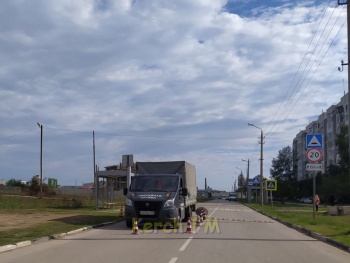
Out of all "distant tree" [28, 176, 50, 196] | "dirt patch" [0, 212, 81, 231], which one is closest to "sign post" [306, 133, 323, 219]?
"dirt patch" [0, 212, 81, 231]

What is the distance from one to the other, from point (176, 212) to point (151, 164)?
15.2 ft

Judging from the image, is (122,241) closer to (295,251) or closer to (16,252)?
(16,252)

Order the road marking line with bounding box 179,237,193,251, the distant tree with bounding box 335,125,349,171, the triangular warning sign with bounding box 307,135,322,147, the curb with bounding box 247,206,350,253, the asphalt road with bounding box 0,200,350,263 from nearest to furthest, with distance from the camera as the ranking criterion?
the asphalt road with bounding box 0,200,350,263 < the road marking line with bounding box 179,237,193,251 < the curb with bounding box 247,206,350,253 < the triangular warning sign with bounding box 307,135,322,147 < the distant tree with bounding box 335,125,349,171

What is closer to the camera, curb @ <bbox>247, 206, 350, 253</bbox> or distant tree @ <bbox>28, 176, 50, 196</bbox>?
curb @ <bbox>247, 206, 350, 253</bbox>

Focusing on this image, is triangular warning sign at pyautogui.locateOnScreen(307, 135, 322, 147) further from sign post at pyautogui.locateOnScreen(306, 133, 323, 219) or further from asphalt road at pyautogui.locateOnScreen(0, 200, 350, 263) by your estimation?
asphalt road at pyautogui.locateOnScreen(0, 200, 350, 263)

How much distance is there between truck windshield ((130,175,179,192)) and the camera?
806 inches

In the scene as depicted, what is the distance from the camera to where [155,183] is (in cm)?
2083

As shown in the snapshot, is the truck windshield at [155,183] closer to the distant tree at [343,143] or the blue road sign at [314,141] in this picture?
the blue road sign at [314,141]

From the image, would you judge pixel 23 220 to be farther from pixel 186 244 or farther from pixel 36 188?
pixel 36 188

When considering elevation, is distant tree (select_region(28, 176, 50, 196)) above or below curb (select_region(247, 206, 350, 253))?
above

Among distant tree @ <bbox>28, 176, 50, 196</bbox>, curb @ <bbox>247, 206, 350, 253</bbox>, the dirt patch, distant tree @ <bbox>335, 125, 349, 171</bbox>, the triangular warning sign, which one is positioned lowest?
curb @ <bbox>247, 206, 350, 253</bbox>

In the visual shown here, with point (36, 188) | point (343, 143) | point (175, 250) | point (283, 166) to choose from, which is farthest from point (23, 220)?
point (283, 166)

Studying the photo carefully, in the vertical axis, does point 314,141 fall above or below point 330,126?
below

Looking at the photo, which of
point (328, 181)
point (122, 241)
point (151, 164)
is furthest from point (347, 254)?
point (328, 181)
